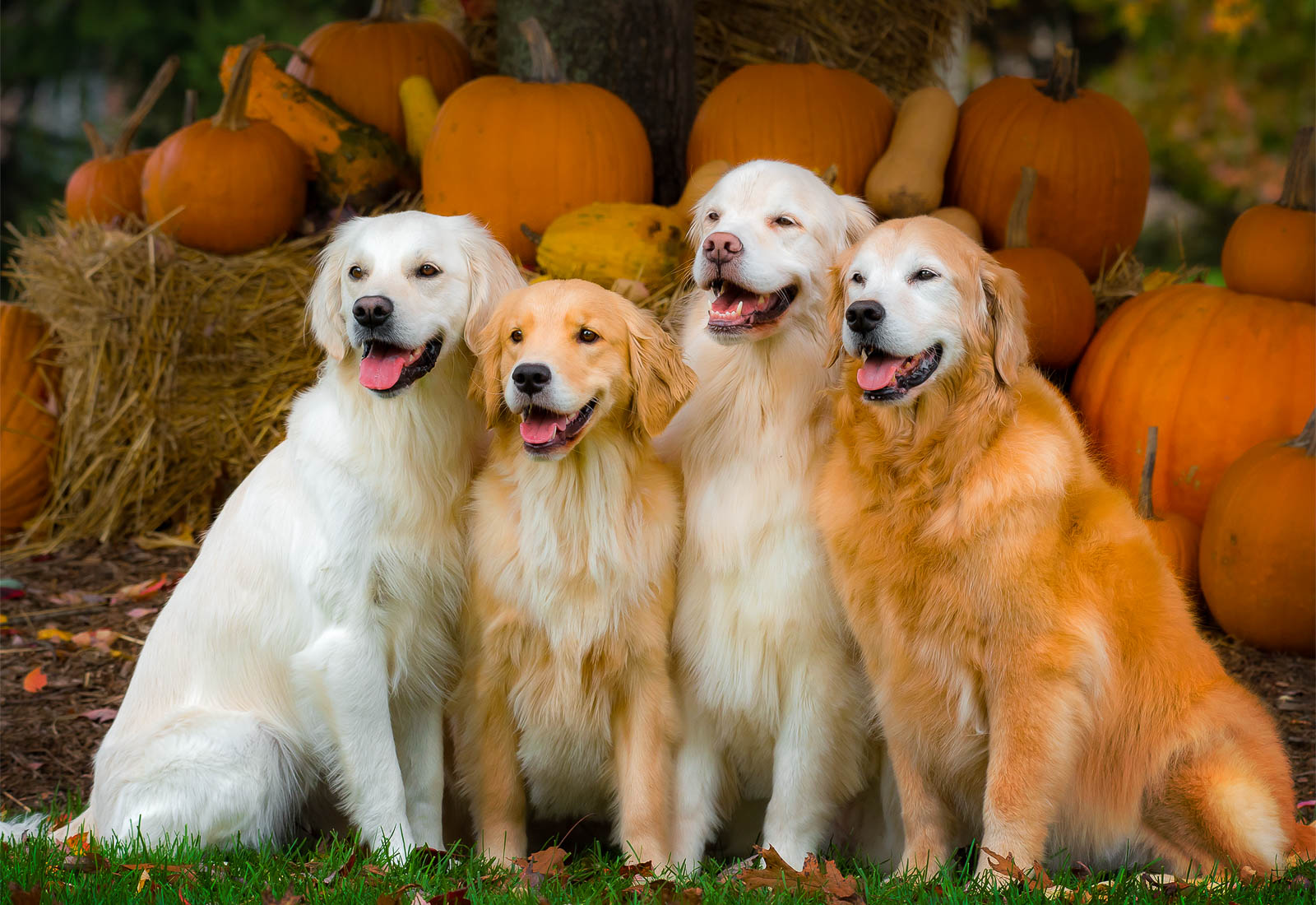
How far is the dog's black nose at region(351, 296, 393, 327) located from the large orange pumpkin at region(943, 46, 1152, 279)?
2.86 metres

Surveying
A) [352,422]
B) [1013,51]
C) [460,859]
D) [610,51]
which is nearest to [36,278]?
[610,51]

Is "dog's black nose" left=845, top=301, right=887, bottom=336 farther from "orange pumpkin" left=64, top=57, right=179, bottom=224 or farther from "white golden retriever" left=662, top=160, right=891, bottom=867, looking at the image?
"orange pumpkin" left=64, top=57, right=179, bottom=224

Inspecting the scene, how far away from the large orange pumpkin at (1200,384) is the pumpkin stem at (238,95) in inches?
135

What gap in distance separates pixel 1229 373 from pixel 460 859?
10.1 ft

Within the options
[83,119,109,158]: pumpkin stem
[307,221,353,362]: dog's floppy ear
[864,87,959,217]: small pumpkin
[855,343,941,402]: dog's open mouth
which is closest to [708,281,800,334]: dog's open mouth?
[855,343,941,402]: dog's open mouth

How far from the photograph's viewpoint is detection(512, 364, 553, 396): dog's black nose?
8.25 feet

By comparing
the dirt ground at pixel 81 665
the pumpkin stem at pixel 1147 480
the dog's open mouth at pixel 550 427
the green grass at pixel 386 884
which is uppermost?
the dog's open mouth at pixel 550 427

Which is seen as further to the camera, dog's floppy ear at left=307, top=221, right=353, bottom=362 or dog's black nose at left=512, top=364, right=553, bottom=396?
dog's floppy ear at left=307, top=221, right=353, bottom=362

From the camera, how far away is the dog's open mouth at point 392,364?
2619 mm

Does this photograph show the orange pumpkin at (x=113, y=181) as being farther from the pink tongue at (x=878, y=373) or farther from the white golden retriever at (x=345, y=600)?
the pink tongue at (x=878, y=373)

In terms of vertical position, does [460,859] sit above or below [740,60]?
below

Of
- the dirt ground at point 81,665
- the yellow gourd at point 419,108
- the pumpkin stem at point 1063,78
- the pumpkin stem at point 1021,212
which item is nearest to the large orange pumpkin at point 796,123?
the pumpkin stem at point 1021,212

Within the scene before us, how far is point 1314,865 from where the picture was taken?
2.53 meters

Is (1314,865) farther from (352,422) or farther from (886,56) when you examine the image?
(886,56)
